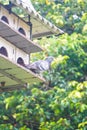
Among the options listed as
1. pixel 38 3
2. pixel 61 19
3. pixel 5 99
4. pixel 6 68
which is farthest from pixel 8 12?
pixel 38 3

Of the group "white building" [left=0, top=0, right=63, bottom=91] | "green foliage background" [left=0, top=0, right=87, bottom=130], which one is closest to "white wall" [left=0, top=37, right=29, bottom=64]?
"white building" [left=0, top=0, right=63, bottom=91]

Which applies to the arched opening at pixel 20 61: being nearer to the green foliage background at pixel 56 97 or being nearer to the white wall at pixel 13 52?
the white wall at pixel 13 52

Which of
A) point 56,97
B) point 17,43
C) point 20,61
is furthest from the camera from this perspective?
point 56,97

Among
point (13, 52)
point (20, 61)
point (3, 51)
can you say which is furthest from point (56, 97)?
point (3, 51)

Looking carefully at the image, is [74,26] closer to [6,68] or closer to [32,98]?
[32,98]

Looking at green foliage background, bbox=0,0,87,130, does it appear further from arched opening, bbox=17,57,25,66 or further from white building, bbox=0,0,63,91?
arched opening, bbox=17,57,25,66

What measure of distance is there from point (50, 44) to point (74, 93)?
1.00 meters


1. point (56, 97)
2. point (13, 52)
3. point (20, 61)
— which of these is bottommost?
point (56, 97)

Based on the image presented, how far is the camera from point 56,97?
17.0ft

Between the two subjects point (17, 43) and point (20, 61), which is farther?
point (20, 61)

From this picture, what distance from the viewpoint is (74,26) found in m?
6.81

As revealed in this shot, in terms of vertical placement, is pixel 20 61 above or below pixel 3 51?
below

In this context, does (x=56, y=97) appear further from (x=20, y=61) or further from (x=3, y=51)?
(x=3, y=51)

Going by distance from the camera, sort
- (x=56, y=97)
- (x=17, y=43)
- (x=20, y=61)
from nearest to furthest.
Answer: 1. (x=17, y=43)
2. (x=20, y=61)
3. (x=56, y=97)
